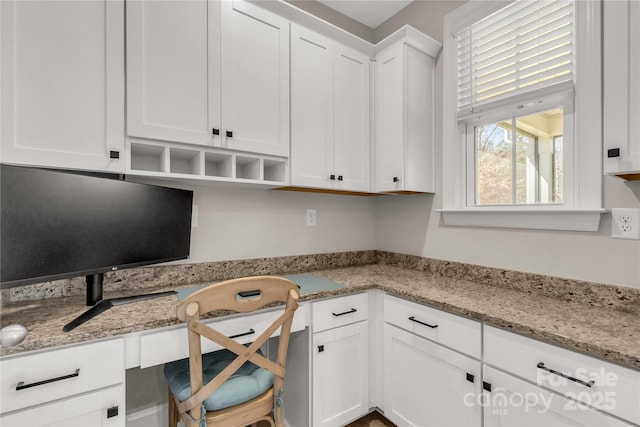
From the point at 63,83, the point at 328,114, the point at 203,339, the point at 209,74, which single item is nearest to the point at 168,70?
the point at 209,74

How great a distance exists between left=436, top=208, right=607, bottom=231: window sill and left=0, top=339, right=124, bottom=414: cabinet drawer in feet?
6.11

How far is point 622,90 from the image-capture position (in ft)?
3.74

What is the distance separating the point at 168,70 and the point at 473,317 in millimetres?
1756

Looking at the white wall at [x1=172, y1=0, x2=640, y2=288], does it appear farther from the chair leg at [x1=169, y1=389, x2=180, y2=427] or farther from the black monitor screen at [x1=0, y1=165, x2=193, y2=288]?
the chair leg at [x1=169, y1=389, x2=180, y2=427]

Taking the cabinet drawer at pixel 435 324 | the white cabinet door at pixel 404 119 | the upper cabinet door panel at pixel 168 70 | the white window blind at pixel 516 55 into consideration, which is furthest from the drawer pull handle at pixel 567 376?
the upper cabinet door panel at pixel 168 70

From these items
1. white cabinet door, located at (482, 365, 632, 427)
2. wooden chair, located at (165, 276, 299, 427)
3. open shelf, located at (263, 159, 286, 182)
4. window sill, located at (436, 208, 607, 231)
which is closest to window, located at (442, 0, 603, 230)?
window sill, located at (436, 208, 607, 231)

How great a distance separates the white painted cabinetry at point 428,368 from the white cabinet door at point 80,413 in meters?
1.26

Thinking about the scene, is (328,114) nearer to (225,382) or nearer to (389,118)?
(389,118)

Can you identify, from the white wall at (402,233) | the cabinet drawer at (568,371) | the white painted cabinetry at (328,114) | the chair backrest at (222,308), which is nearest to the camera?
the cabinet drawer at (568,371)

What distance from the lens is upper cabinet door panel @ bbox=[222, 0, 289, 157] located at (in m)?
1.54

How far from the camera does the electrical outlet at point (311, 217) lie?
2180 millimetres

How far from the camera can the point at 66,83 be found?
1.17 meters

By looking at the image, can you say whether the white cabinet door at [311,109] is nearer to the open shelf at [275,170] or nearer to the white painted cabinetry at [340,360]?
the open shelf at [275,170]

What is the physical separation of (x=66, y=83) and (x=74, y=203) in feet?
1.59
